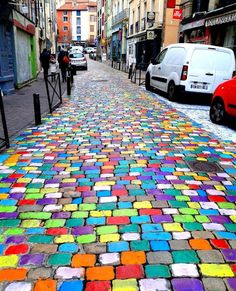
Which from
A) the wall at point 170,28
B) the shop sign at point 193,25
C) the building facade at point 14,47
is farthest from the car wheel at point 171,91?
the wall at point 170,28

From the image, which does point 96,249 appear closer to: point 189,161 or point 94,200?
point 94,200

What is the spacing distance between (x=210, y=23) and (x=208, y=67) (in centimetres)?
656

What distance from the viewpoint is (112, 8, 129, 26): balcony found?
36.7 m

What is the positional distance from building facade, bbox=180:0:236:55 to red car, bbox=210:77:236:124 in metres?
7.31

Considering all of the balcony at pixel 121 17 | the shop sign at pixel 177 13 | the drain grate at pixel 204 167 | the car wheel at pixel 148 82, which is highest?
the balcony at pixel 121 17

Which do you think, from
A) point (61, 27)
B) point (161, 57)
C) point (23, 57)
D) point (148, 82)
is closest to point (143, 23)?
point (23, 57)

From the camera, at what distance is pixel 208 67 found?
33.1 ft

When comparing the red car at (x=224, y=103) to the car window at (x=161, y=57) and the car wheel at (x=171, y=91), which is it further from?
the car window at (x=161, y=57)

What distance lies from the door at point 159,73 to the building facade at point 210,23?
3.71 metres

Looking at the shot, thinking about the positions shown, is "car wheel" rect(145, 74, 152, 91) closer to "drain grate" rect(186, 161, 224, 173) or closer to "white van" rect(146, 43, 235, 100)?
"white van" rect(146, 43, 235, 100)

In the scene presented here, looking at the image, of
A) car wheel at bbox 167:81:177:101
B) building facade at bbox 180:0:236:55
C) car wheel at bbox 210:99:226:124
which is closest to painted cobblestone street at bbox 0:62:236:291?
car wheel at bbox 210:99:226:124

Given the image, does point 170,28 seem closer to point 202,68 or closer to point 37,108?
point 202,68

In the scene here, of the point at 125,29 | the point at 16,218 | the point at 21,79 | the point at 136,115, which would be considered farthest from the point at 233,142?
the point at 125,29

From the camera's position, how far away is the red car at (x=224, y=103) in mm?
6898
